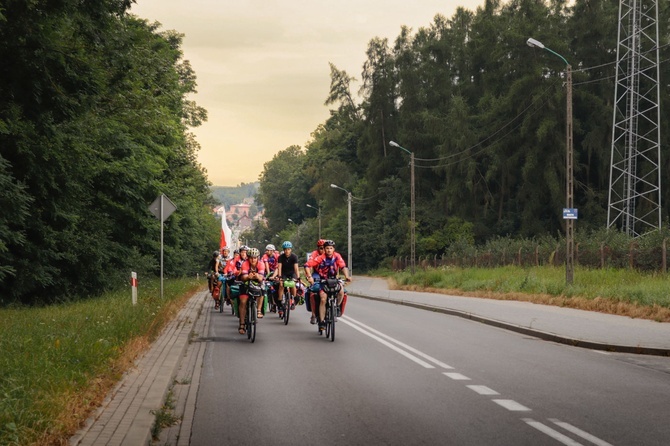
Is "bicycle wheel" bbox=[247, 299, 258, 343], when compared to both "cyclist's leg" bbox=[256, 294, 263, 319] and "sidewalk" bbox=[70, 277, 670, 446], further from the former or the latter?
"sidewalk" bbox=[70, 277, 670, 446]

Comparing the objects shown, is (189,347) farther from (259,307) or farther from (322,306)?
(322,306)

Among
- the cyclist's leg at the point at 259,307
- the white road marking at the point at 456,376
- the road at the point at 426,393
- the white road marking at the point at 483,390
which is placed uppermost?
the cyclist's leg at the point at 259,307

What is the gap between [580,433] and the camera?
766 cm

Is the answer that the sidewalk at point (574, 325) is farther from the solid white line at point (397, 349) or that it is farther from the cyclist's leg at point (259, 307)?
the cyclist's leg at point (259, 307)

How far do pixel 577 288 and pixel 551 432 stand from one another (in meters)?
19.2

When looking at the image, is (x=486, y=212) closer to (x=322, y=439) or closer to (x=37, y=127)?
(x=37, y=127)

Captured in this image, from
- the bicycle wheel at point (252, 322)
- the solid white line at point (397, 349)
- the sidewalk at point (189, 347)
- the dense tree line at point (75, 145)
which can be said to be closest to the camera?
the sidewalk at point (189, 347)

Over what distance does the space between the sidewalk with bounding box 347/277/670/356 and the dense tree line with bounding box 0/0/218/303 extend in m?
10.5

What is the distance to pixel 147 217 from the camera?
111 ft

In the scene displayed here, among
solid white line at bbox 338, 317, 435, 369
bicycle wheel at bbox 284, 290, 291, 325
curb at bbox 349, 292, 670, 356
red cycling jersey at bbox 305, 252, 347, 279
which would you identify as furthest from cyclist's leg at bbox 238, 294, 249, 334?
curb at bbox 349, 292, 670, 356

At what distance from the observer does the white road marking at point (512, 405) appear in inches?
350

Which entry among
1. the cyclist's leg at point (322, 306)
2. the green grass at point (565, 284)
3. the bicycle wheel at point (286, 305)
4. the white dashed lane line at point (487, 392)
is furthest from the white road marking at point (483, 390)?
the green grass at point (565, 284)

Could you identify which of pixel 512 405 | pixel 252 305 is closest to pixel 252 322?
pixel 252 305

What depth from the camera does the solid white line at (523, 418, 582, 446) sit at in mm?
7297
